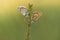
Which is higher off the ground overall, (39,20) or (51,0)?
(51,0)

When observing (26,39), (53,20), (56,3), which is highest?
(56,3)

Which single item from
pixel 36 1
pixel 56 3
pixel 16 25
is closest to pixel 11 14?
pixel 16 25

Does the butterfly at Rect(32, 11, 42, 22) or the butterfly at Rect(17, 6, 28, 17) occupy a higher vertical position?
the butterfly at Rect(17, 6, 28, 17)

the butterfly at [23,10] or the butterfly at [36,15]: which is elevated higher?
the butterfly at [23,10]

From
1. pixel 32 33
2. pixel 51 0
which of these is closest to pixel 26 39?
pixel 32 33

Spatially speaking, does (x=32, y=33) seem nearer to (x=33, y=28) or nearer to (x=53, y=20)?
(x=33, y=28)

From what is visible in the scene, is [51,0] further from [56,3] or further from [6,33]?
[6,33]
